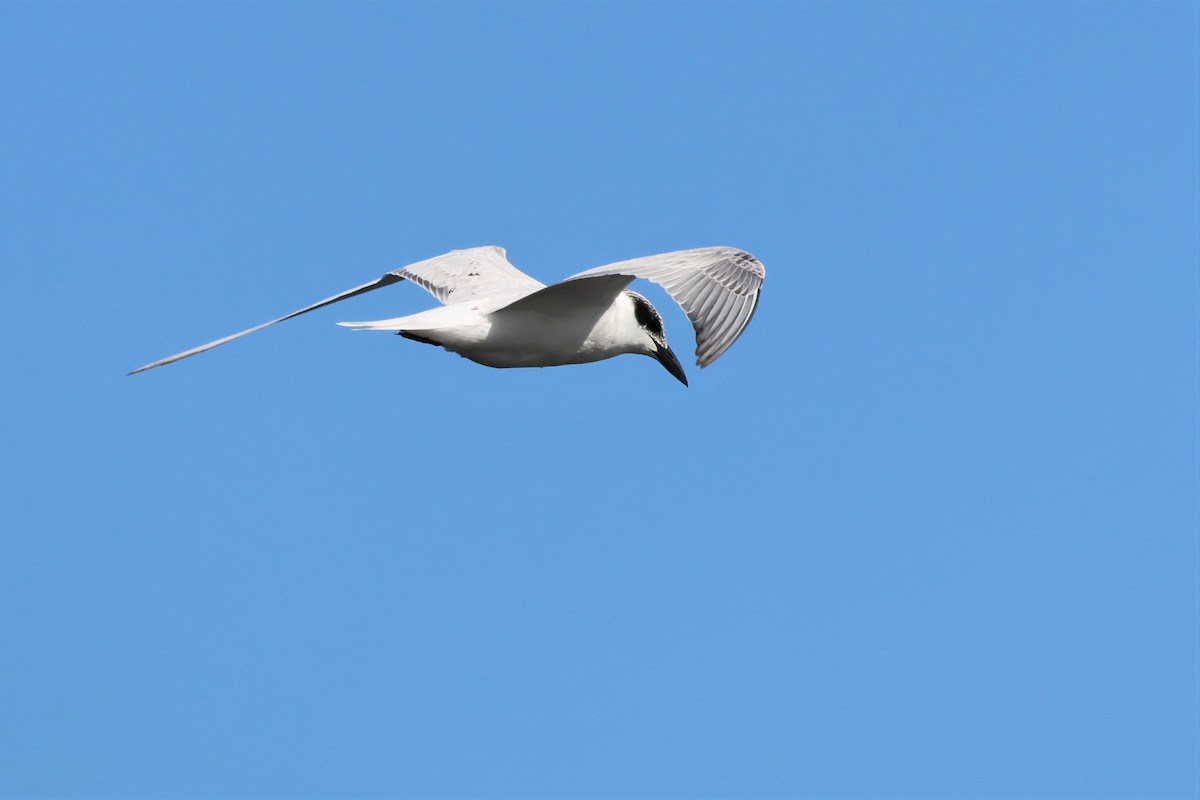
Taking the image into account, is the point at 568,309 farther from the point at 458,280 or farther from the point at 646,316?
the point at 458,280

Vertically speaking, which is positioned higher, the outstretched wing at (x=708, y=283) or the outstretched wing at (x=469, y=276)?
the outstretched wing at (x=469, y=276)

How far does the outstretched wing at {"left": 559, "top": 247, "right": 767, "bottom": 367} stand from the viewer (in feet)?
33.2

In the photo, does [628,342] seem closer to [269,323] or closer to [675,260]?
[675,260]

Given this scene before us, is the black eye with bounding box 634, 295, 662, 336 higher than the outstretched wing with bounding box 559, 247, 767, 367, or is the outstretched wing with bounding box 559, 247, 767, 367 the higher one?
the black eye with bounding box 634, 295, 662, 336

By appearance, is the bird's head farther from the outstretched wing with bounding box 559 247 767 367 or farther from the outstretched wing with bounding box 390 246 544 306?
the outstretched wing with bounding box 559 247 767 367

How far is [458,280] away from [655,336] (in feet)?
5.82

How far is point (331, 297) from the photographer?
1287 centimetres

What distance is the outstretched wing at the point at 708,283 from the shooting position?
1013 centimetres

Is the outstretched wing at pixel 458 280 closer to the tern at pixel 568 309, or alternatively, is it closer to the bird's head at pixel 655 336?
the tern at pixel 568 309

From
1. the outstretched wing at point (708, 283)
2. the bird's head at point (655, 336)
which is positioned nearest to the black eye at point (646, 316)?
the bird's head at point (655, 336)

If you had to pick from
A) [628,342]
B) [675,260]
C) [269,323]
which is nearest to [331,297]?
[269,323]

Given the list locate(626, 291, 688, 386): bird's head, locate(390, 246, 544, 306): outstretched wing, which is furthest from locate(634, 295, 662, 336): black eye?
locate(390, 246, 544, 306): outstretched wing

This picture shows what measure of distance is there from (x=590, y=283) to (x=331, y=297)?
255 centimetres

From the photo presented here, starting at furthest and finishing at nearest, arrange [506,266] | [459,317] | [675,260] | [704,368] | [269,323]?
[506,266] → [269,323] → [459,317] → [675,260] → [704,368]
